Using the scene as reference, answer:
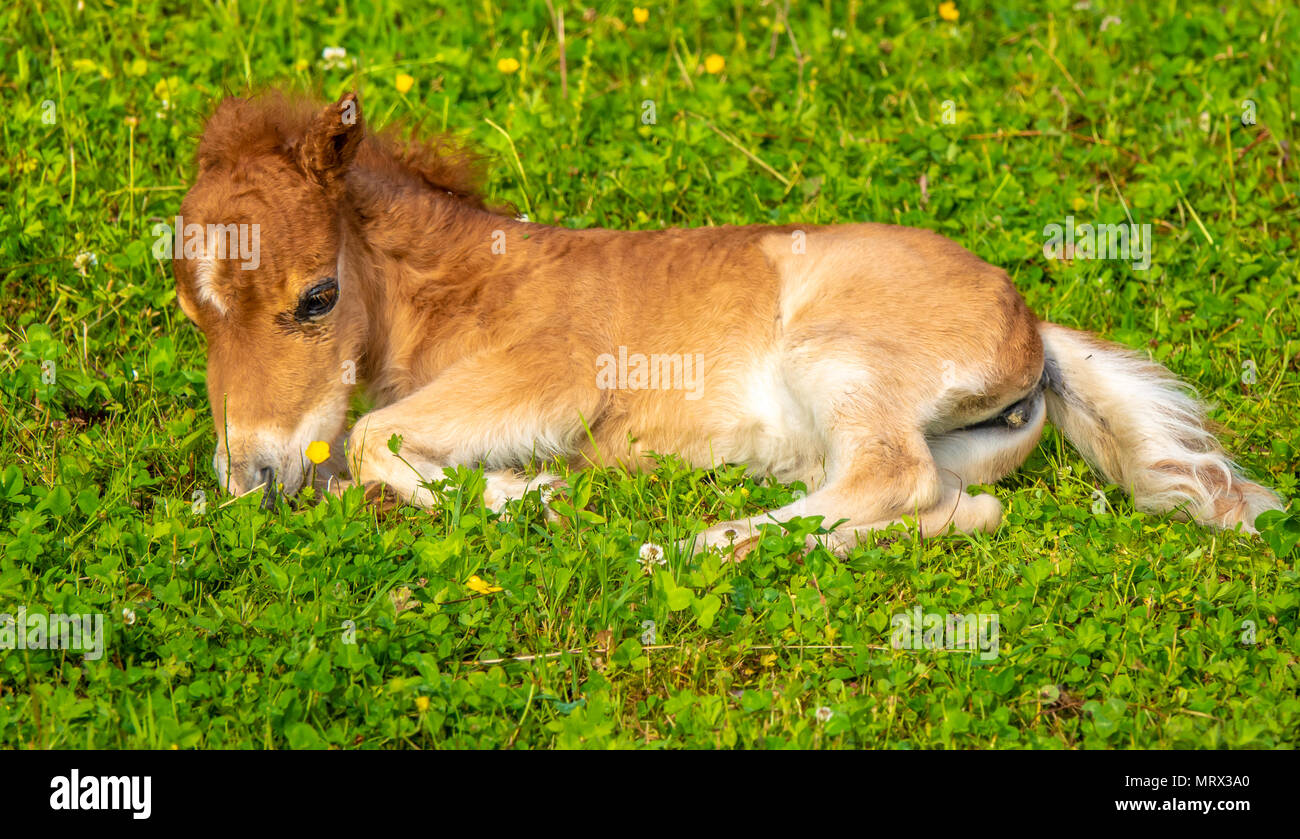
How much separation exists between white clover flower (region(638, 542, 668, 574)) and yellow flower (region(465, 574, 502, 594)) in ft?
1.61

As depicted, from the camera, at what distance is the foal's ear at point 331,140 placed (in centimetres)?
442

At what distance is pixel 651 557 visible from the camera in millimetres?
4023

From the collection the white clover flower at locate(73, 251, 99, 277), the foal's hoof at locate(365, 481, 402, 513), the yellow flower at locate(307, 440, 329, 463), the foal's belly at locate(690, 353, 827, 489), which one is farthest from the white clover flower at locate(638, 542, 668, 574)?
the white clover flower at locate(73, 251, 99, 277)

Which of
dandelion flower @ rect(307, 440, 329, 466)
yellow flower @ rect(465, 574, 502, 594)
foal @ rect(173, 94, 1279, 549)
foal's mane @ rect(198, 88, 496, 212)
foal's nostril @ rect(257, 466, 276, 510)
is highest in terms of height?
foal's mane @ rect(198, 88, 496, 212)

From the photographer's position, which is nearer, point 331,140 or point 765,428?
point 331,140

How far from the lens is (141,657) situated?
3488mm

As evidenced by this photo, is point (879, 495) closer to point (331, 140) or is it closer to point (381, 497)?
point (381, 497)

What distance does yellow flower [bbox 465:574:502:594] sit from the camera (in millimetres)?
3752

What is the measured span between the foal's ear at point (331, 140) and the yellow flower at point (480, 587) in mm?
1644

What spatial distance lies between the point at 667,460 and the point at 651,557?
0.78m

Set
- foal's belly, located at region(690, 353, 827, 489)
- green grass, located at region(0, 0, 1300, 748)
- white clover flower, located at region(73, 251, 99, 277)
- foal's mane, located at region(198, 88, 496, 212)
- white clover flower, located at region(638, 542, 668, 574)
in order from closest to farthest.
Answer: green grass, located at region(0, 0, 1300, 748) → white clover flower, located at region(638, 542, 668, 574) → foal's mane, located at region(198, 88, 496, 212) → foal's belly, located at region(690, 353, 827, 489) → white clover flower, located at region(73, 251, 99, 277)

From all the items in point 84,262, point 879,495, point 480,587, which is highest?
point 84,262

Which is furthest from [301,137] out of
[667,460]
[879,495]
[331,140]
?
[879,495]

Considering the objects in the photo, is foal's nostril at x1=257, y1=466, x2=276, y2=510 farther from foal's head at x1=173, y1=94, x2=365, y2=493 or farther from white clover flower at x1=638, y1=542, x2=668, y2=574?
white clover flower at x1=638, y1=542, x2=668, y2=574
